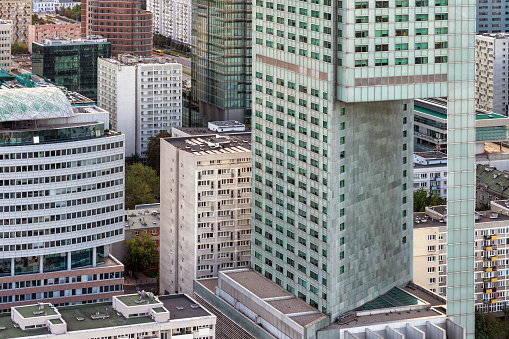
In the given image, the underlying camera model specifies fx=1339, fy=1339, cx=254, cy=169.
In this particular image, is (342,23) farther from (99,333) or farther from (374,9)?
(99,333)

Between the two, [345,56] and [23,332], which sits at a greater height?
[345,56]

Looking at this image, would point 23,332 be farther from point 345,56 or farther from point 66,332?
point 345,56

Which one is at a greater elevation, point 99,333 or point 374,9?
point 374,9

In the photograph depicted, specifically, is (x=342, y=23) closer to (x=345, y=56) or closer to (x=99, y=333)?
(x=345, y=56)

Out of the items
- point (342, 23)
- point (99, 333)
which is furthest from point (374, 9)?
point (99, 333)

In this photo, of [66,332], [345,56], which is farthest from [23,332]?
[345,56]

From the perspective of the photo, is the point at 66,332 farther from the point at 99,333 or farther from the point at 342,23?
the point at 342,23

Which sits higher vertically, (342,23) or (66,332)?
(342,23)

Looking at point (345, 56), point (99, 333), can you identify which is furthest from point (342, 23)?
point (99, 333)
